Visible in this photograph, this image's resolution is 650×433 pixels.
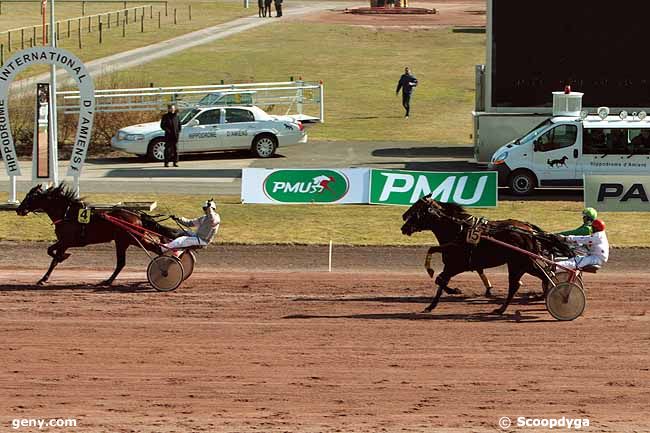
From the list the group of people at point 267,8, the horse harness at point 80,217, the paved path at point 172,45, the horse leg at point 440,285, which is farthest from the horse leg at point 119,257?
the group of people at point 267,8

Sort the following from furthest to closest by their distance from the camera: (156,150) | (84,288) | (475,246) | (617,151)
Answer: (156,150) → (617,151) → (84,288) → (475,246)

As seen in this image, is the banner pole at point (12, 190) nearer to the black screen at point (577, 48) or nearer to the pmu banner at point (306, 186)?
the pmu banner at point (306, 186)

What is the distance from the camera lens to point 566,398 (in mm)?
13008

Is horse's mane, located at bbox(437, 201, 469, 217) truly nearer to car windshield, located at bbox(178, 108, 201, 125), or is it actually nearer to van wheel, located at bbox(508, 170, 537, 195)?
van wheel, located at bbox(508, 170, 537, 195)

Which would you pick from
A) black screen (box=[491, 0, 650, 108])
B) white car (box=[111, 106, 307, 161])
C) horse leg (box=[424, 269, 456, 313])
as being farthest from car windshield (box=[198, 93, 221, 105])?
horse leg (box=[424, 269, 456, 313])

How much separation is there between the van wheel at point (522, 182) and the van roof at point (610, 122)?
4.18ft

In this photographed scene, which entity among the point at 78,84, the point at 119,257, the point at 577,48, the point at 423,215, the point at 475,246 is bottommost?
the point at 119,257

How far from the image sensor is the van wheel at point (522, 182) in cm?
2712

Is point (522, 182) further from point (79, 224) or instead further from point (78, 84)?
point (79, 224)

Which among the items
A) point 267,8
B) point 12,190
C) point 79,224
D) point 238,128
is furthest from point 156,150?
point 267,8

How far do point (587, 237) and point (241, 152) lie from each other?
18.5 metres

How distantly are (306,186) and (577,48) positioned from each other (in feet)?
27.5

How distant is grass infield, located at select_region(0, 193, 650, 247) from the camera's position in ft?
72.8

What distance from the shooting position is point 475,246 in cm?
1636
